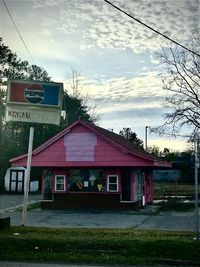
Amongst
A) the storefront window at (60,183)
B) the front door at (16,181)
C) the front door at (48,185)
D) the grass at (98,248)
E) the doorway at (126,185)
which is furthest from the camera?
the front door at (16,181)

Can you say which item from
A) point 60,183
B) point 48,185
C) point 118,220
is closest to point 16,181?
point 48,185

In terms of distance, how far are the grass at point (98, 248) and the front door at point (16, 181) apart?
3345 cm

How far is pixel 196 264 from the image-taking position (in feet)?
35.0

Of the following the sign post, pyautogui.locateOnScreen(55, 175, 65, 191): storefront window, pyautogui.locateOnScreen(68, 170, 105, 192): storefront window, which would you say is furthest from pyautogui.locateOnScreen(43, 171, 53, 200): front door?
the sign post

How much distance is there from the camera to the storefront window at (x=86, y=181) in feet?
90.9

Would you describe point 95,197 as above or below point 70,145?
below

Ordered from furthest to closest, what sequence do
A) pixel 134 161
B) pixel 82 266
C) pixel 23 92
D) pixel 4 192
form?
pixel 4 192 → pixel 134 161 → pixel 23 92 → pixel 82 266

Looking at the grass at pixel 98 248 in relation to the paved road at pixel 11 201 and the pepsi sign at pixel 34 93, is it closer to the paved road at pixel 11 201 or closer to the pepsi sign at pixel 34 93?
the pepsi sign at pixel 34 93

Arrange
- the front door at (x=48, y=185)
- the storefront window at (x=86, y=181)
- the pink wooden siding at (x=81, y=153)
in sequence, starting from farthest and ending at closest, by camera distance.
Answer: the front door at (x=48, y=185)
the storefront window at (x=86, y=181)
the pink wooden siding at (x=81, y=153)

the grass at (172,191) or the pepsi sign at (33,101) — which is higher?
the pepsi sign at (33,101)

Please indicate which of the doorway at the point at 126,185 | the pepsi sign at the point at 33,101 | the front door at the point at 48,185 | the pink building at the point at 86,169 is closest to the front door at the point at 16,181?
the front door at the point at 48,185

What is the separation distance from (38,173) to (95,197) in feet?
79.7

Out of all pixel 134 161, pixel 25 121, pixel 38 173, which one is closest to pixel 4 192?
pixel 38 173

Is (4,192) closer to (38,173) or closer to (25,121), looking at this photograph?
(38,173)
